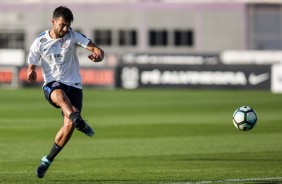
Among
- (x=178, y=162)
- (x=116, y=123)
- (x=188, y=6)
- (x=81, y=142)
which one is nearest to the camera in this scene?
(x=178, y=162)

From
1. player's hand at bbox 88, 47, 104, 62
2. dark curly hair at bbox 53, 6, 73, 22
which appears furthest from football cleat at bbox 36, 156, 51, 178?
dark curly hair at bbox 53, 6, 73, 22

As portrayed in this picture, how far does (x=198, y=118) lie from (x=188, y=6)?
1865 inches

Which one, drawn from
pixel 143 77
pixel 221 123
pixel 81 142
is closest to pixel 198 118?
pixel 221 123

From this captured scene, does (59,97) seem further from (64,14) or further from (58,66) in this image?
(64,14)

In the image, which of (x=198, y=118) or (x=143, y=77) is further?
(x=143, y=77)

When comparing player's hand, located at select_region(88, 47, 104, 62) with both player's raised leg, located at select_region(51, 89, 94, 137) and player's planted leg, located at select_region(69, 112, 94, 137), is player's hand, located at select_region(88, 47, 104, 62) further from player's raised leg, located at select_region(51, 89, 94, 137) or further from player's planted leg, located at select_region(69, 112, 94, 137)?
player's planted leg, located at select_region(69, 112, 94, 137)

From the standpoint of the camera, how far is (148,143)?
1956 centimetres

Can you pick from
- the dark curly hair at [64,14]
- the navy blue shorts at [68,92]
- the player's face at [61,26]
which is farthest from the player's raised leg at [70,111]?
the dark curly hair at [64,14]

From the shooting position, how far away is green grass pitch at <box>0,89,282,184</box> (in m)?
13.7

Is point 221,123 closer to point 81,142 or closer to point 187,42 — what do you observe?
point 81,142

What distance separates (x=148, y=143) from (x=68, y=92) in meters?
6.63

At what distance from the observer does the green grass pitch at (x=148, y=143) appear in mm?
13688

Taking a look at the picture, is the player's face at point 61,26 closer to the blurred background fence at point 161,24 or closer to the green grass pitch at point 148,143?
the green grass pitch at point 148,143

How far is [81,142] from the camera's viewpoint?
20.0m
